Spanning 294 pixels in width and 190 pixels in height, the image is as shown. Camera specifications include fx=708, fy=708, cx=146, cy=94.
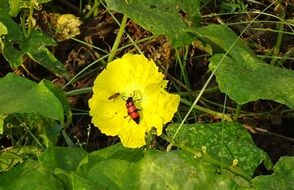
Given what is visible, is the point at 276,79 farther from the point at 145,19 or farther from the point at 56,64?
the point at 56,64

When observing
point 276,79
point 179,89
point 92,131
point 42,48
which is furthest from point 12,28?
point 276,79

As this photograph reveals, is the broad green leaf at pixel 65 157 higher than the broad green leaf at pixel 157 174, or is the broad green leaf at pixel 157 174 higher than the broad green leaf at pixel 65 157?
the broad green leaf at pixel 157 174

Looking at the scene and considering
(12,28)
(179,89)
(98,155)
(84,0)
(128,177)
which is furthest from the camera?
Answer: (84,0)

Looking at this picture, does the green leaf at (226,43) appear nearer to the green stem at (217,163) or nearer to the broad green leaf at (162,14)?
the broad green leaf at (162,14)

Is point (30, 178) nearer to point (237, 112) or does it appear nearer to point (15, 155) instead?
point (15, 155)

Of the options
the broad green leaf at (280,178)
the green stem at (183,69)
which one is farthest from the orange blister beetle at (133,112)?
the green stem at (183,69)

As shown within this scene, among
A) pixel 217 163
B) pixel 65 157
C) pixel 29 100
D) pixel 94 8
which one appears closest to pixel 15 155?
pixel 65 157
